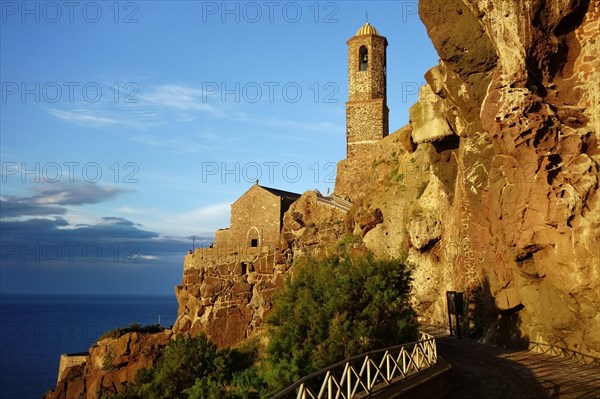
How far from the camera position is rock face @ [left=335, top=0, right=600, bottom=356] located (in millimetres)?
16688

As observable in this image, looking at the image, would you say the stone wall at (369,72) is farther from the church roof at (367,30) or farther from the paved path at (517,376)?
the paved path at (517,376)

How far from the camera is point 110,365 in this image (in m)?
37.2

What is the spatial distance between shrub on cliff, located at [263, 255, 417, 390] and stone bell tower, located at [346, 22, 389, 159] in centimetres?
3025

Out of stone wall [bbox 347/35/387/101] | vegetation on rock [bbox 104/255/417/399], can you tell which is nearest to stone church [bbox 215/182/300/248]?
stone wall [bbox 347/35/387/101]

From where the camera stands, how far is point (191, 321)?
39500 mm

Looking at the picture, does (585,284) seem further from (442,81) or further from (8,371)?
(8,371)

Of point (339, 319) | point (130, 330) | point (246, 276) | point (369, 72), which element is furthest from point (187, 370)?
point (369, 72)

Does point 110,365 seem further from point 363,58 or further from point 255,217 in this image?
point 363,58

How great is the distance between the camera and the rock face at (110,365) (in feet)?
118

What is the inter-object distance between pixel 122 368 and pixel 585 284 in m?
30.2

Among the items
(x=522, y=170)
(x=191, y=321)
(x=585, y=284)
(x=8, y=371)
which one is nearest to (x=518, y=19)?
(x=522, y=170)

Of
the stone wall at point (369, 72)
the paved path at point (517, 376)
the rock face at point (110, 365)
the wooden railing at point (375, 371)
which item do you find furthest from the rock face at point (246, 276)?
the wooden railing at point (375, 371)

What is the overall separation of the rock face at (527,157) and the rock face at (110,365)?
73.6ft

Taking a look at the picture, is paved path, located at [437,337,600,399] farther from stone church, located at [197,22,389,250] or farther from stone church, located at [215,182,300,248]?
stone church, located at [215,182,300,248]
